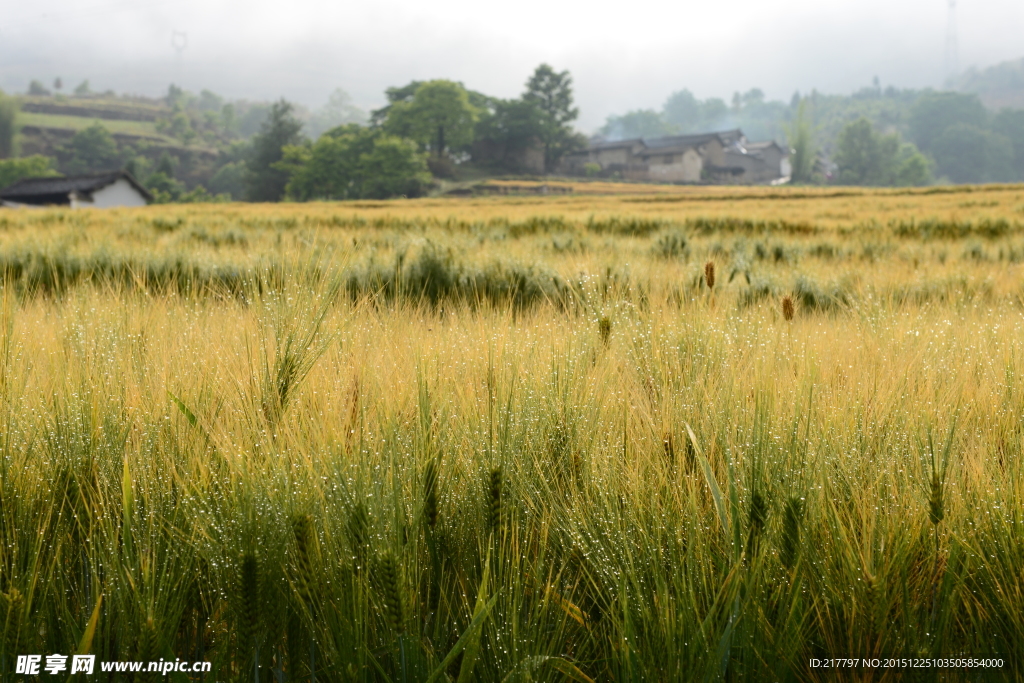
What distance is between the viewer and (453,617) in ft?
3.29

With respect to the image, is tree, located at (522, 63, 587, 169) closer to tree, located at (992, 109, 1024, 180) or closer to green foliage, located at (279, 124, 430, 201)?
green foliage, located at (279, 124, 430, 201)

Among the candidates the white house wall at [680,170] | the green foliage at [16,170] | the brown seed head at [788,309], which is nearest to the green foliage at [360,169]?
the white house wall at [680,170]

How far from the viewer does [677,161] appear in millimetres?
66625

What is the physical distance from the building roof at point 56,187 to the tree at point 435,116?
25734mm

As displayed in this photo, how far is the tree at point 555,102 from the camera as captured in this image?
65312mm

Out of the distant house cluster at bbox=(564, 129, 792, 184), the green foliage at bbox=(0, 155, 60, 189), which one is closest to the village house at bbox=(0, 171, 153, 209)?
the green foliage at bbox=(0, 155, 60, 189)

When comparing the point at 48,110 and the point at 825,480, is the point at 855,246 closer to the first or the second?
the point at 825,480

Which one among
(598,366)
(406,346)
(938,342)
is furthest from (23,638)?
(938,342)

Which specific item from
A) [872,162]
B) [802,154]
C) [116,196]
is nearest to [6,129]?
[116,196]

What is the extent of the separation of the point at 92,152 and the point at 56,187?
46.1m

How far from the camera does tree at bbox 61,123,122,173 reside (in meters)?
78.2

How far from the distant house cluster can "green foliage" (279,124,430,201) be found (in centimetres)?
2348

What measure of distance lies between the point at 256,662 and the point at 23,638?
0.38 metres

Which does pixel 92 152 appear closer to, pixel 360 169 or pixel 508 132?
pixel 360 169
